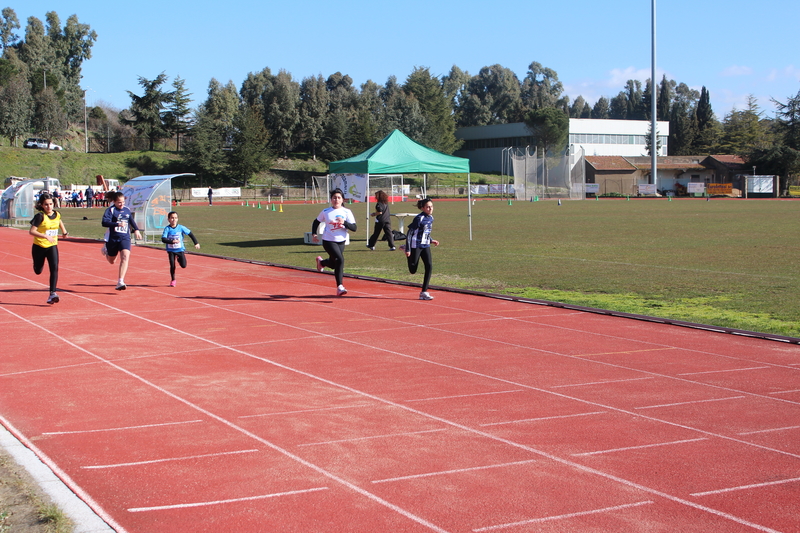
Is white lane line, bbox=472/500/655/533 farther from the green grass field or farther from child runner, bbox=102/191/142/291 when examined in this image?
child runner, bbox=102/191/142/291

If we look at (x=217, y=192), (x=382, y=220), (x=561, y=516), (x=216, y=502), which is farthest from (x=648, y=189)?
(x=216, y=502)

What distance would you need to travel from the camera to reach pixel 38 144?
87312mm

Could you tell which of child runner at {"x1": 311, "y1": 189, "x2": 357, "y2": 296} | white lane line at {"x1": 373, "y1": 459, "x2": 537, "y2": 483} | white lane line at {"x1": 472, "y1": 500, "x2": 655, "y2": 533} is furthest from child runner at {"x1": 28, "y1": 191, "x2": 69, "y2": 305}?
white lane line at {"x1": 472, "y1": 500, "x2": 655, "y2": 533}

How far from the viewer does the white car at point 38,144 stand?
8700cm

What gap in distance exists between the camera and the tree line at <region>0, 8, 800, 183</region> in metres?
86.2

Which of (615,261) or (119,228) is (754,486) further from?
(615,261)

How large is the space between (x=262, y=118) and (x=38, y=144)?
2599cm

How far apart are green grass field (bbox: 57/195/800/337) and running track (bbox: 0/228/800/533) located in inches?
75.4

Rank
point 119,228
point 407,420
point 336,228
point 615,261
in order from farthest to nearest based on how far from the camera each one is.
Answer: point 615,261 → point 119,228 → point 336,228 → point 407,420

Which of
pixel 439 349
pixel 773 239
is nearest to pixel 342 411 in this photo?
pixel 439 349

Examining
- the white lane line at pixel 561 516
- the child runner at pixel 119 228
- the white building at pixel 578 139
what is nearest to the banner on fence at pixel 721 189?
the white building at pixel 578 139

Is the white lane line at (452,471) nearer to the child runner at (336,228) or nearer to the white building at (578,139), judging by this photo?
the child runner at (336,228)

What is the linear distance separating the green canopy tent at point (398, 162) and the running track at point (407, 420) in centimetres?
1264

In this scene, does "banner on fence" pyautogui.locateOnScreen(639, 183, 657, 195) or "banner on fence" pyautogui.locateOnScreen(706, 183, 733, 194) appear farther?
"banner on fence" pyautogui.locateOnScreen(639, 183, 657, 195)
